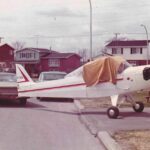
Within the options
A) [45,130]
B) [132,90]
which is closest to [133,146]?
[45,130]

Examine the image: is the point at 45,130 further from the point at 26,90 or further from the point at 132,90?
the point at 26,90

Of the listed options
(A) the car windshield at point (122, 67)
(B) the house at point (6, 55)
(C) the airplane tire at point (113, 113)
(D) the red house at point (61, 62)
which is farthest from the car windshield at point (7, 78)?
(B) the house at point (6, 55)

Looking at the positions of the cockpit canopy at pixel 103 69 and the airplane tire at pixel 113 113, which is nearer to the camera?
the airplane tire at pixel 113 113

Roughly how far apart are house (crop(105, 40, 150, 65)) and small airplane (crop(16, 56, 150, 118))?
225 feet

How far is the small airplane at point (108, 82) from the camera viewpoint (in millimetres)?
16891

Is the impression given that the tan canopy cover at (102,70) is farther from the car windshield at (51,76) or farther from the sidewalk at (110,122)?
the car windshield at (51,76)

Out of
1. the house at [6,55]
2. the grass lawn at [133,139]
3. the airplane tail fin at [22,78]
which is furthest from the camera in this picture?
the house at [6,55]

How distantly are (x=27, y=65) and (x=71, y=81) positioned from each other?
255ft

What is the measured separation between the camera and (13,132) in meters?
13.1

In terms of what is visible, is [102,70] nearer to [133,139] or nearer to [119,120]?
[119,120]

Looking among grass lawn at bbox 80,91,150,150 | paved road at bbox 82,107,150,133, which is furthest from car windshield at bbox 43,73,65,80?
grass lawn at bbox 80,91,150,150

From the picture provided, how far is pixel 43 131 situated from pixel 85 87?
4872 mm

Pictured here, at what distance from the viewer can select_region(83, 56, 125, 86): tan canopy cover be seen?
1714cm

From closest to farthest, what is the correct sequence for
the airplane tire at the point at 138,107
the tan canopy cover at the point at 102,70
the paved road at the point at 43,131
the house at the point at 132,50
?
the paved road at the point at 43,131 < the tan canopy cover at the point at 102,70 < the airplane tire at the point at 138,107 < the house at the point at 132,50
